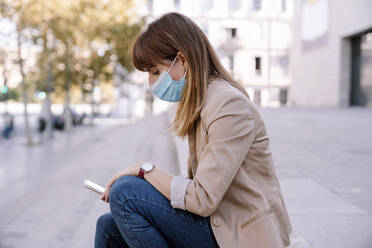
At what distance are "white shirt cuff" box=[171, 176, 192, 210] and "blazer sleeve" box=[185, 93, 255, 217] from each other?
0.16ft

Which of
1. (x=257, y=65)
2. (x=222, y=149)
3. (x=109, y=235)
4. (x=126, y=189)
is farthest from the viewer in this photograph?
(x=257, y=65)

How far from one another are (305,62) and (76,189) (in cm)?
2631

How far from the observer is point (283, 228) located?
Answer: 5.78 feet

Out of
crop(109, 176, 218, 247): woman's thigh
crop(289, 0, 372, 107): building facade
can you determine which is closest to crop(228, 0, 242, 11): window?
crop(289, 0, 372, 107): building facade

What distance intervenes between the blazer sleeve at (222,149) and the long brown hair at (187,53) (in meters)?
0.14

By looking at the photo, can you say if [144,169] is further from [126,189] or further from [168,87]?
[168,87]

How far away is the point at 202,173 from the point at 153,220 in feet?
1.14

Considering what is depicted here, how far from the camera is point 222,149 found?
1621 mm

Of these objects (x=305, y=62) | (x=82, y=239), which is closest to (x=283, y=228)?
(x=82, y=239)

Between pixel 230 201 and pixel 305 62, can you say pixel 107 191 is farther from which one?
pixel 305 62

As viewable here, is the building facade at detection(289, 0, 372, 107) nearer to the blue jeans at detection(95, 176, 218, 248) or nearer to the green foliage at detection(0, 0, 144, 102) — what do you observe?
the green foliage at detection(0, 0, 144, 102)

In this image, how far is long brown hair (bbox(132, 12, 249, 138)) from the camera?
1794mm

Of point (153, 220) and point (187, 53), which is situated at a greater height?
point (187, 53)

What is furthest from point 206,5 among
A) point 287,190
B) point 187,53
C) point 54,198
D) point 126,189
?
point 126,189
